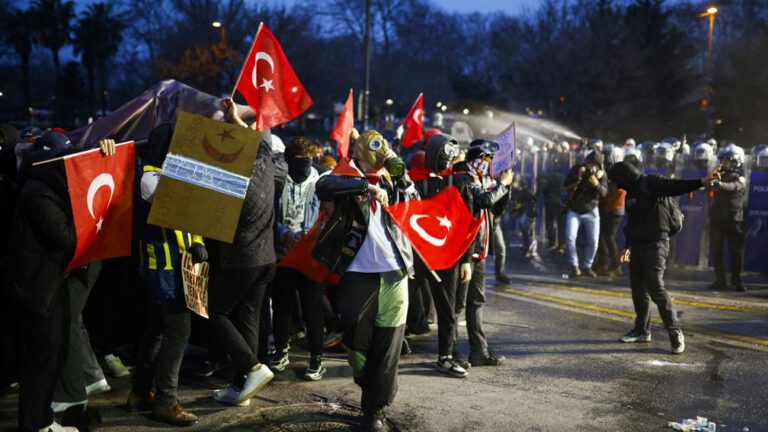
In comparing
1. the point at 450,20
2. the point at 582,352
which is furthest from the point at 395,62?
the point at 582,352

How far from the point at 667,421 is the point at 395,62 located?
68.6 metres

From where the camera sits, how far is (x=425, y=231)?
19.1 feet

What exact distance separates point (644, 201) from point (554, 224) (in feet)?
24.3

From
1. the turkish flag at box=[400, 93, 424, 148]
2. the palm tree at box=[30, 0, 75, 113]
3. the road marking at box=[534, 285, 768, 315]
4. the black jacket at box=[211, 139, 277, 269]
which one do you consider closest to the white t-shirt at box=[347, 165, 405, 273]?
the black jacket at box=[211, 139, 277, 269]

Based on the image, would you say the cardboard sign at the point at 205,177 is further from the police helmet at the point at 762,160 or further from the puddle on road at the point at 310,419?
the police helmet at the point at 762,160

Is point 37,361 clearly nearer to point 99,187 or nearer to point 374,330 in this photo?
point 99,187

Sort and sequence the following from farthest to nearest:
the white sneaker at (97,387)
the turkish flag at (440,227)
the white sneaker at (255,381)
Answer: the turkish flag at (440,227) → the white sneaker at (97,387) → the white sneaker at (255,381)

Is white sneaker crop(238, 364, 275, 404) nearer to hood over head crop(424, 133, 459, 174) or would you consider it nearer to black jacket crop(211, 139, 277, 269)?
black jacket crop(211, 139, 277, 269)

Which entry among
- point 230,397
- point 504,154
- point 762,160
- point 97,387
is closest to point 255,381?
point 230,397

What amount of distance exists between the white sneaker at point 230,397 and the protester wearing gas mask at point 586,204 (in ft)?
24.8

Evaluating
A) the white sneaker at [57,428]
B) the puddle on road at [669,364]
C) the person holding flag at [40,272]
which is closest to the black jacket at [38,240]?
the person holding flag at [40,272]

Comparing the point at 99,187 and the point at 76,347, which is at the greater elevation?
the point at 99,187

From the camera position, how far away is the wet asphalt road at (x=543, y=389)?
525cm

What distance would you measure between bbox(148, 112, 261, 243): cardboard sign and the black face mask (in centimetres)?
146
